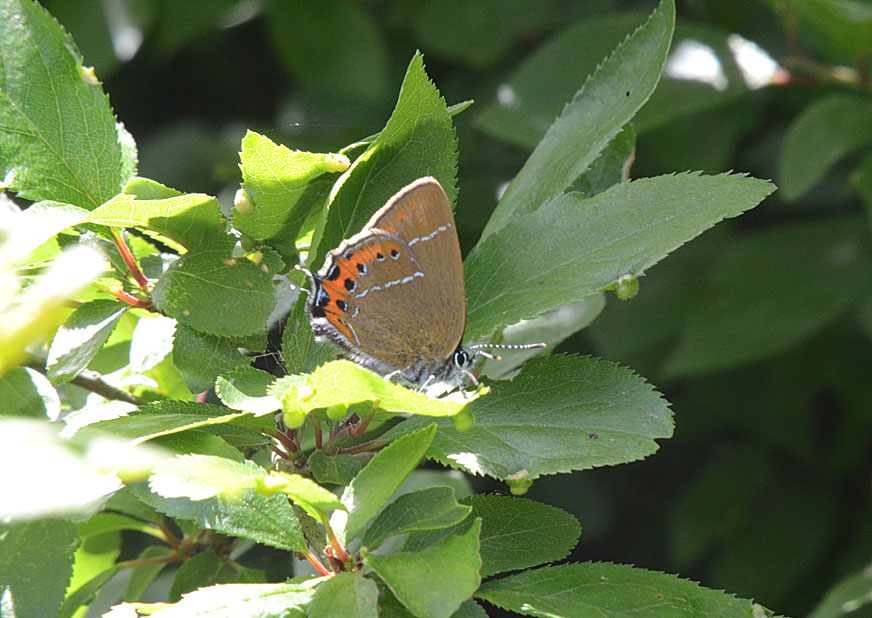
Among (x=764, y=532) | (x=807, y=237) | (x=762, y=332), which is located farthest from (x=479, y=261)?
(x=764, y=532)

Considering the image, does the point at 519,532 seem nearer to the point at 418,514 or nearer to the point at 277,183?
the point at 418,514

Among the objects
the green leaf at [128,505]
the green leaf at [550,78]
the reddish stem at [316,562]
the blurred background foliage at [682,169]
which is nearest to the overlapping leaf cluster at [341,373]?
the reddish stem at [316,562]

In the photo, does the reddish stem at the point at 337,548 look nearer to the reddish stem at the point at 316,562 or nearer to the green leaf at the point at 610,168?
the reddish stem at the point at 316,562

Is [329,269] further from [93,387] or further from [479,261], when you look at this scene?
[93,387]

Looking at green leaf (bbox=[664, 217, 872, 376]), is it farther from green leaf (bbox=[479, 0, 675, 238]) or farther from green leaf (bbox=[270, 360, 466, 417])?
green leaf (bbox=[270, 360, 466, 417])

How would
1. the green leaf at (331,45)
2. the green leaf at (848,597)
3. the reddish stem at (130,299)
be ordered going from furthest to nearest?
the green leaf at (331,45)
the green leaf at (848,597)
the reddish stem at (130,299)

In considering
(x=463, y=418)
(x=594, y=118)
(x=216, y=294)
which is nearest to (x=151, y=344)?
(x=216, y=294)

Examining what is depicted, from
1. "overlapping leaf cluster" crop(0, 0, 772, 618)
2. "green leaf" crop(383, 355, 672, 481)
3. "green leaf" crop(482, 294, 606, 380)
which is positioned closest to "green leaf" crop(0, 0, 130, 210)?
"overlapping leaf cluster" crop(0, 0, 772, 618)
